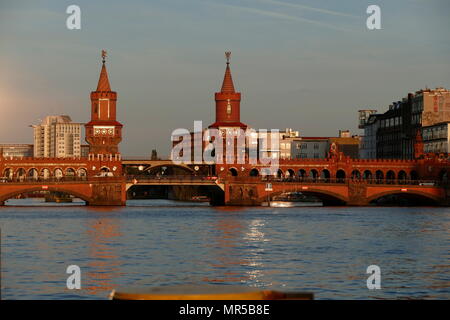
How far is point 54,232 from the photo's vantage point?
9056 centimetres

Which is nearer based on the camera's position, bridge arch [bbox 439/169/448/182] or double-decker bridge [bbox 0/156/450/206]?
double-decker bridge [bbox 0/156/450/206]

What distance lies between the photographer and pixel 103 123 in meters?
188

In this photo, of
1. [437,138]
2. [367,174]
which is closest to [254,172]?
[367,174]

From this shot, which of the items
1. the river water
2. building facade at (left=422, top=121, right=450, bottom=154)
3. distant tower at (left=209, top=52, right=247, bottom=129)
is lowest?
the river water

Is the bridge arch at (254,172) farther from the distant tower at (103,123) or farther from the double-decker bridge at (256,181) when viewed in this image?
the distant tower at (103,123)

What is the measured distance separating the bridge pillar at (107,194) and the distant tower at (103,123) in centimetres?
2511

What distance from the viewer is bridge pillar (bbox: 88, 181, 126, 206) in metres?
161

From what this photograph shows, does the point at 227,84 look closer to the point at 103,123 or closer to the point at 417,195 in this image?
the point at 103,123

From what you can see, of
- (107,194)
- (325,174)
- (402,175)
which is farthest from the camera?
(325,174)

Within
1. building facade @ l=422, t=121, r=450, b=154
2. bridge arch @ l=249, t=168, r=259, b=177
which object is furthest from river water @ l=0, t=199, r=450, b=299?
building facade @ l=422, t=121, r=450, b=154

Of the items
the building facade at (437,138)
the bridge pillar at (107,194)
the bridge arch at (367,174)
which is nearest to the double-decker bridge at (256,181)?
the bridge pillar at (107,194)

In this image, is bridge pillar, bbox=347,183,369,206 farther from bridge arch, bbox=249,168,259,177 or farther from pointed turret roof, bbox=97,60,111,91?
pointed turret roof, bbox=97,60,111,91

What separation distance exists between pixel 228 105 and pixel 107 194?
44.3 meters

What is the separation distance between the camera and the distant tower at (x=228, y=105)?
196m
